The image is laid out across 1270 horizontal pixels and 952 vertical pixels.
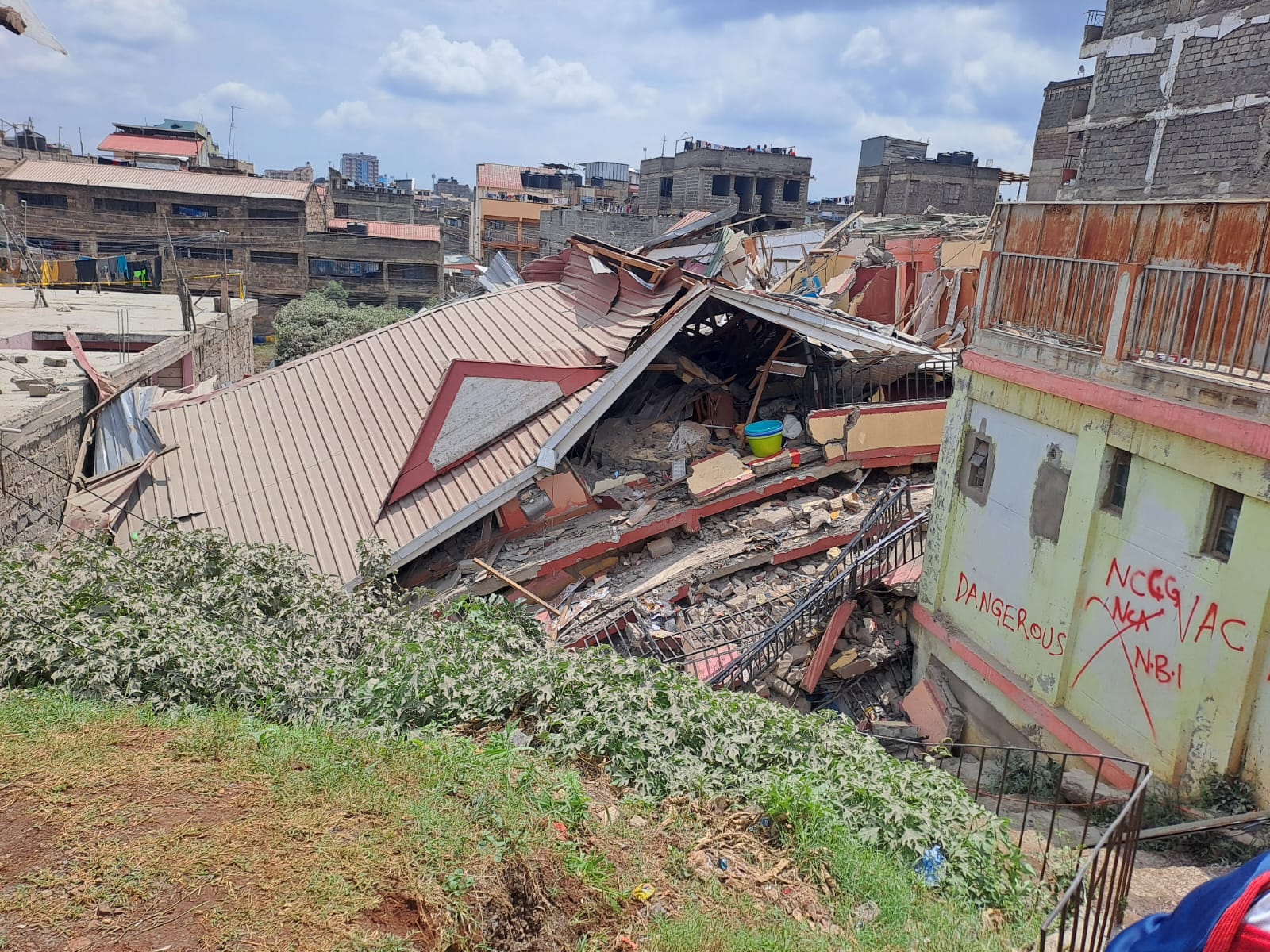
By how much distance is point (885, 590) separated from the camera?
33.6 ft

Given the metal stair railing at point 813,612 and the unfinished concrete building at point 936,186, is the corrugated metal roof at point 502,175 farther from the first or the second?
the metal stair railing at point 813,612

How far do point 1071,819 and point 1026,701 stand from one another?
3.62 ft

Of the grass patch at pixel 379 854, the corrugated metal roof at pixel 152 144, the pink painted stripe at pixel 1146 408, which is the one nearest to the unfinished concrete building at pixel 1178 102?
the pink painted stripe at pixel 1146 408

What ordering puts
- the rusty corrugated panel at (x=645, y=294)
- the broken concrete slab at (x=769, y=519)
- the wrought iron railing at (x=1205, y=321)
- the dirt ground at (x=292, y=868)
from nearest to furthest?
the dirt ground at (x=292, y=868), the wrought iron railing at (x=1205, y=321), the broken concrete slab at (x=769, y=519), the rusty corrugated panel at (x=645, y=294)

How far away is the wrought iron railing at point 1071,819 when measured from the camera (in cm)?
455

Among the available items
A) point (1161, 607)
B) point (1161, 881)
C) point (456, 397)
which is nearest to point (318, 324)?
point (456, 397)

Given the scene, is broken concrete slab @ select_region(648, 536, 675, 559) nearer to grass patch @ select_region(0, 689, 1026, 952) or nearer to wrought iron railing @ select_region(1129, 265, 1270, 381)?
grass patch @ select_region(0, 689, 1026, 952)

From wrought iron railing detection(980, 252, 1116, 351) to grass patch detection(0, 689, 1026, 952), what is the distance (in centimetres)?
504

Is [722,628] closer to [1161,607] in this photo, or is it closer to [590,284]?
[1161,607]

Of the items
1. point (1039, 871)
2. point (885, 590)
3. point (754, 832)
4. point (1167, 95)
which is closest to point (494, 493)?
point (885, 590)

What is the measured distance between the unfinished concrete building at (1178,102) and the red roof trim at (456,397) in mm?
12914

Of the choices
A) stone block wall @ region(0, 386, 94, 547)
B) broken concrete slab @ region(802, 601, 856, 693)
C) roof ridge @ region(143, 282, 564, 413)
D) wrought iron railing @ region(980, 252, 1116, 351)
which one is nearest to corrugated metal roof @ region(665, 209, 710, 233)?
roof ridge @ region(143, 282, 564, 413)

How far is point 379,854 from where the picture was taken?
4.30 metres

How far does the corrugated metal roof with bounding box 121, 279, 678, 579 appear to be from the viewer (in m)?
12.5
